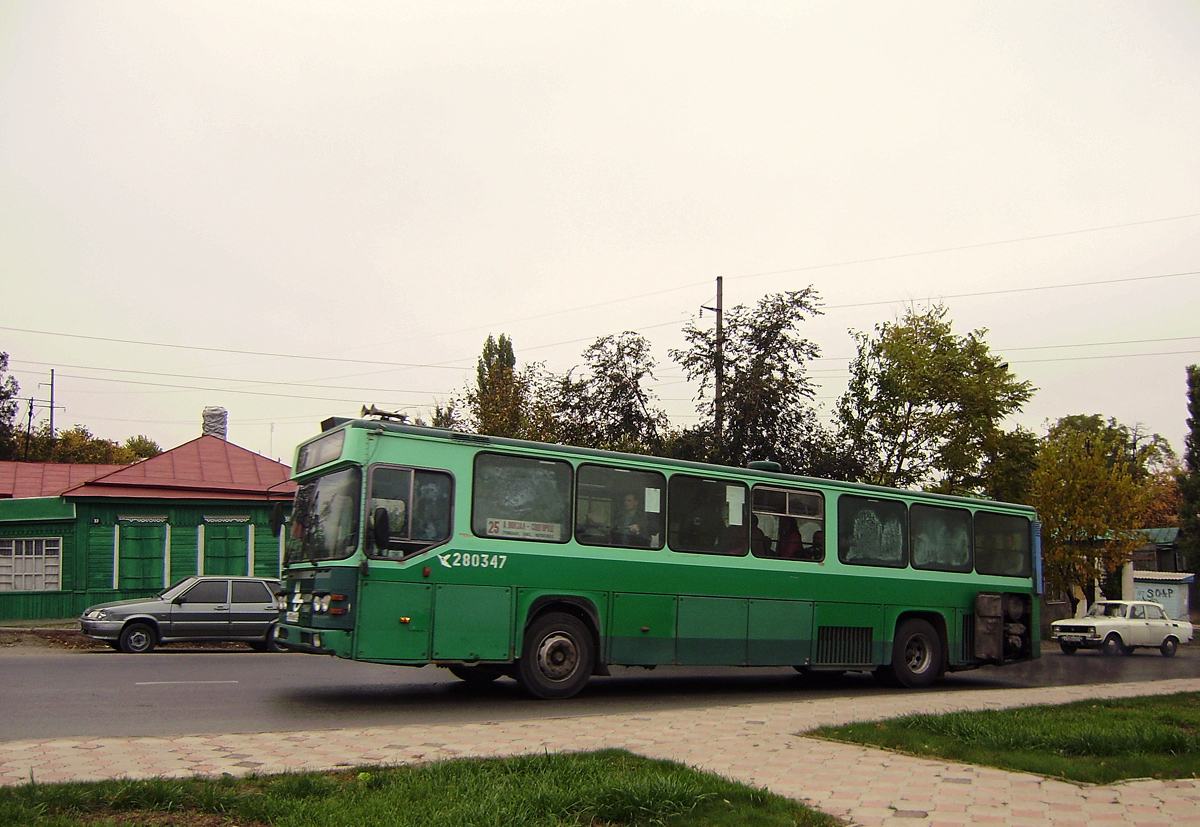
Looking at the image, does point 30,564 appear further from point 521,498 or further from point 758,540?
point 758,540

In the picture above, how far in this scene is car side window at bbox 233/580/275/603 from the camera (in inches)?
823

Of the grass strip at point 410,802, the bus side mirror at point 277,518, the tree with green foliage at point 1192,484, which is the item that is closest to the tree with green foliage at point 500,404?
the bus side mirror at point 277,518

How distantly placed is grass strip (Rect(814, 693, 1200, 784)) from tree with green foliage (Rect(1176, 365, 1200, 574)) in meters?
54.1

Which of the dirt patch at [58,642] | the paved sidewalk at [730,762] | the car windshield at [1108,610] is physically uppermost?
the paved sidewalk at [730,762]

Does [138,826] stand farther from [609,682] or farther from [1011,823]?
[609,682]

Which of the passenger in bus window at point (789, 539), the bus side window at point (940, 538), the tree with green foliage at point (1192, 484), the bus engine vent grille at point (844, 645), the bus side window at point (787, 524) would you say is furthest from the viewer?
the tree with green foliage at point (1192, 484)

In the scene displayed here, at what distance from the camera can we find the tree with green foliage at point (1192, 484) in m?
58.7

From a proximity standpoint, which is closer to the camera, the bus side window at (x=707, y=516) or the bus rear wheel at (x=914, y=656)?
the bus side window at (x=707, y=516)

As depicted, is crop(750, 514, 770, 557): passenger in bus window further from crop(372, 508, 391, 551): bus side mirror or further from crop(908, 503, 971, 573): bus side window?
crop(372, 508, 391, 551): bus side mirror

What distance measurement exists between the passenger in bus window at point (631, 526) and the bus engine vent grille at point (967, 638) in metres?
6.65

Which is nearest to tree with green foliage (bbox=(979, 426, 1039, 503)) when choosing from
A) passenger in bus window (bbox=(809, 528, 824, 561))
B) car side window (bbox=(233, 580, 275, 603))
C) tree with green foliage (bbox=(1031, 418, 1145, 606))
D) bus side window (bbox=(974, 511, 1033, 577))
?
tree with green foliage (bbox=(1031, 418, 1145, 606))

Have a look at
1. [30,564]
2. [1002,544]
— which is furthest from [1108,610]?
[30,564]

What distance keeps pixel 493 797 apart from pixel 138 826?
6.56 feet

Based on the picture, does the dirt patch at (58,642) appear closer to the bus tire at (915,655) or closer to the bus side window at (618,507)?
the bus side window at (618,507)
